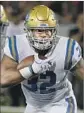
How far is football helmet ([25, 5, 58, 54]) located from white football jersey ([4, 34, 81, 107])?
12 cm

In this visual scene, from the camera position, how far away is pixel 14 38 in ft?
14.7

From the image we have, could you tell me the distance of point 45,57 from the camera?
13.2ft

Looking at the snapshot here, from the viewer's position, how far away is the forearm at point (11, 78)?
398 centimetres

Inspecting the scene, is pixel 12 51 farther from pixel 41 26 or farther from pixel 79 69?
pixel 79 69

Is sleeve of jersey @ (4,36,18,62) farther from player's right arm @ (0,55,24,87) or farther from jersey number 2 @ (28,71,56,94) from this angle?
jersey number 2 @ (28,71,56,94)

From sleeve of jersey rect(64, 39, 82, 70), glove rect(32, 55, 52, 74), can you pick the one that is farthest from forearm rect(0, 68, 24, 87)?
sleeve of jersey rect(64, 39, 82, 70)

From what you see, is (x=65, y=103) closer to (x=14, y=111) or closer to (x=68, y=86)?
(x=68, y=86)

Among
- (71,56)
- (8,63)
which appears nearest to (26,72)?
(8,63)

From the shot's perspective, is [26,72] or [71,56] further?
[71,56]

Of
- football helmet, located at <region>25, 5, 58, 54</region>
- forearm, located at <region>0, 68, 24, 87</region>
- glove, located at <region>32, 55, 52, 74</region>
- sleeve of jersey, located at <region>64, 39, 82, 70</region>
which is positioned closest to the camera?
glove, located at <region>32, 55, 52, 74</region>

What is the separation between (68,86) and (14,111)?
3.22 metres

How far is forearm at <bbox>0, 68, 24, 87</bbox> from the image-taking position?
13.1ft

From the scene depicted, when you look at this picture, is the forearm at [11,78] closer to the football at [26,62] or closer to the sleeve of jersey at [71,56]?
the football at [26,62]

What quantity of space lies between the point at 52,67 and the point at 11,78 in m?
0.43
